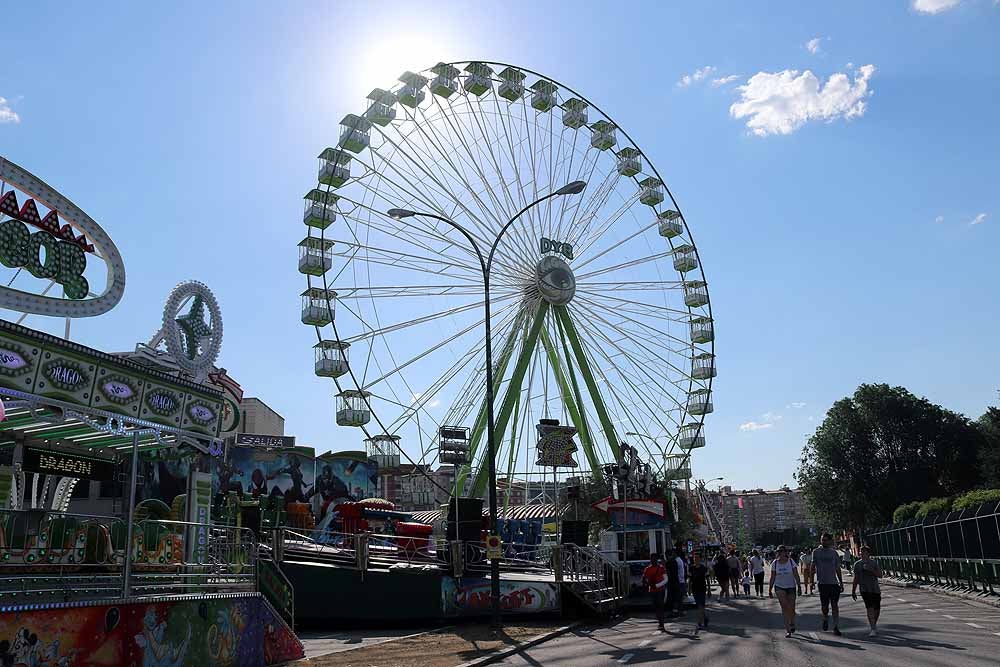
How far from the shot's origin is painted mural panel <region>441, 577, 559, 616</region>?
860 inches

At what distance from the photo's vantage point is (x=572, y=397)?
34.7 meters

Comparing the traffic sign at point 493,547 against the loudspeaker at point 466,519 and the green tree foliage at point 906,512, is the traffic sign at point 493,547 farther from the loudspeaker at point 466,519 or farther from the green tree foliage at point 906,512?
the green tree foliage at point 906,512

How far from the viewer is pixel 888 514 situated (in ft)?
209

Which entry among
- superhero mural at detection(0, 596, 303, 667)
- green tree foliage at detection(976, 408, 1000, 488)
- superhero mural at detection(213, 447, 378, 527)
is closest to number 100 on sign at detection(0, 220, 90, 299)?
superhero mural at detection(0, 596, 303, 667)

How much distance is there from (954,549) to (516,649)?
17.3m

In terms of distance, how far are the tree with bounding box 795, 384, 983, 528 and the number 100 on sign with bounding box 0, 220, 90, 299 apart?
61680 millimetres

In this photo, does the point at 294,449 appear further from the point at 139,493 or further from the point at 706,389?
the point at 706,389

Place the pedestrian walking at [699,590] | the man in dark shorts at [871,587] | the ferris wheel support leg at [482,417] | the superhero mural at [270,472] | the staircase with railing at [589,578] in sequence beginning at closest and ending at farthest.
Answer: the man in dark shorts at [871,587] < the pedestrian walking at [699,590] < the staircase with railing at [589,578] < the ferris wheel support leg at [482,417] < the superhero mural at [270,472]

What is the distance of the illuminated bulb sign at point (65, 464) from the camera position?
14.1m

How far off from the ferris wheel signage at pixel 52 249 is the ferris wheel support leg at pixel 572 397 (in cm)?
2226

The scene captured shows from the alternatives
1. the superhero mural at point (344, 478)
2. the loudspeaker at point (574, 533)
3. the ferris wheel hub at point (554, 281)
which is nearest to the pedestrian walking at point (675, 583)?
the loudspeaker at point (574, 533)

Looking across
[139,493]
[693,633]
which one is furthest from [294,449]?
[693,633]

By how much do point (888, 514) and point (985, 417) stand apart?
10602 mm

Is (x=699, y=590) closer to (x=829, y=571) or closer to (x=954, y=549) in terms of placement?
(x=829, y=571)
